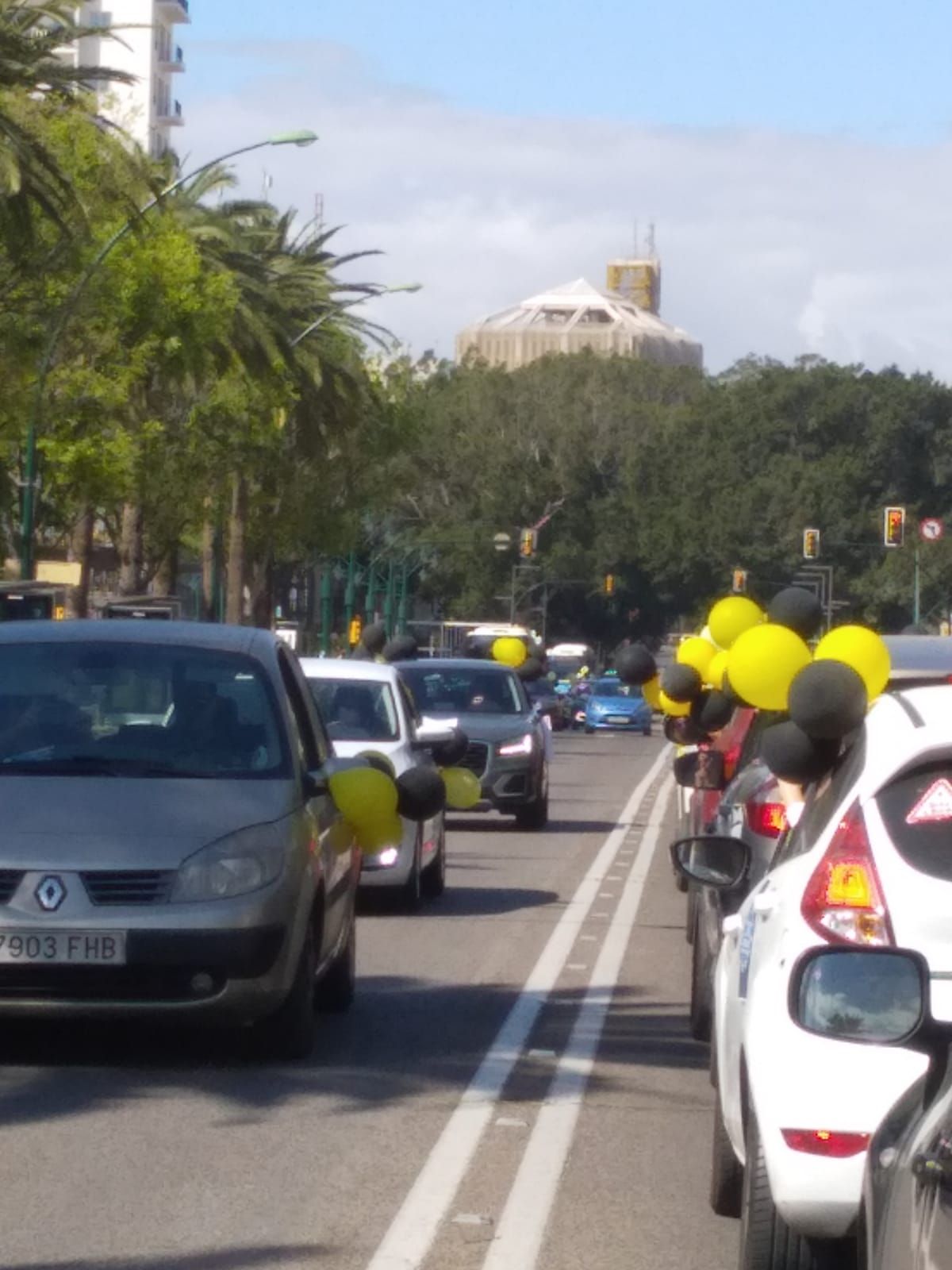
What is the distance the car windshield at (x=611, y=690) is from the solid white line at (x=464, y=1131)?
2306 inches

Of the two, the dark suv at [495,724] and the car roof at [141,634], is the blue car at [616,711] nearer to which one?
the dark suv at [495,724]

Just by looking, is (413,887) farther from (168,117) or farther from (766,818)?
(168,117)

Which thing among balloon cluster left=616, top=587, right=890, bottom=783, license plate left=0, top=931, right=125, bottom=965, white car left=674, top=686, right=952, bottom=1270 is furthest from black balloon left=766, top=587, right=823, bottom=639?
white car left=674, top=686, right=952, bottom=1270

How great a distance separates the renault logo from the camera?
9.03 m

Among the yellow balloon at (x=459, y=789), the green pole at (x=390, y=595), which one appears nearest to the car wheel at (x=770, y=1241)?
the yellow balloon at (x=459, y=789)

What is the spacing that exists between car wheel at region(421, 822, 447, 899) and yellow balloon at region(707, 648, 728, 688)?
10.1ft

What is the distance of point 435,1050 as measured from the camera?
10.3 metres

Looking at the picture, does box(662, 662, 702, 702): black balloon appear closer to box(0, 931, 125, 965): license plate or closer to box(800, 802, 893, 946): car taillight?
box(0, 931, 125, 965): license plate

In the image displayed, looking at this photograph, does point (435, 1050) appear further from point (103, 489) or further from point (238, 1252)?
point (103, 489)

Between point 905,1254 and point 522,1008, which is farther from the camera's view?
point 522,1008

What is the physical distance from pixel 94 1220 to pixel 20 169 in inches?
922

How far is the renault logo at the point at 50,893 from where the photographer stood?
9031 millimetres

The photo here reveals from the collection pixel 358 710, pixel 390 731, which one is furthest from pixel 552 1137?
pixel 358 710

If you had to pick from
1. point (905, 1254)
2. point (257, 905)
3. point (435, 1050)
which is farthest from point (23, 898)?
point (905, 1254)
